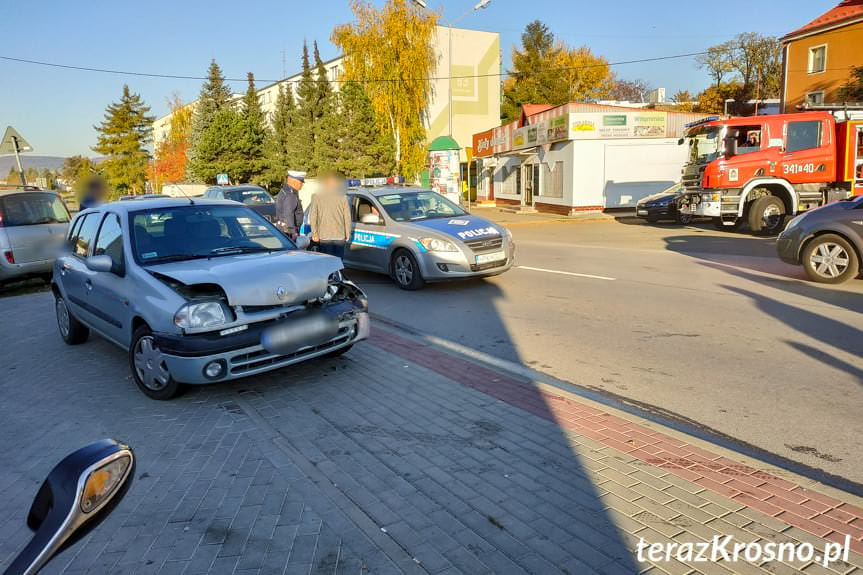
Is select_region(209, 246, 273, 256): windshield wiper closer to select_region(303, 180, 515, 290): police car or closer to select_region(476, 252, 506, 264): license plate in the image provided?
select_region(303, 180, 515, 290): police car

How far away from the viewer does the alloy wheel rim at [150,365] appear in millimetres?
5027

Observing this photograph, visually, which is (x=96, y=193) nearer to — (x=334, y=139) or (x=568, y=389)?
(x=568, y=389)

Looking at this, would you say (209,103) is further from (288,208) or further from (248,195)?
(288,208)

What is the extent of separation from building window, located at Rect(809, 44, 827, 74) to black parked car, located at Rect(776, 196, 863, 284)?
94.8 feet

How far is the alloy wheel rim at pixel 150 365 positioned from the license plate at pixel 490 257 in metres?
5.39

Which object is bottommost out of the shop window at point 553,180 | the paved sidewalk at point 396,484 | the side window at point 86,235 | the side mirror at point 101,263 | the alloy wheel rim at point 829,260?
the paved sidewalk at point 396,484

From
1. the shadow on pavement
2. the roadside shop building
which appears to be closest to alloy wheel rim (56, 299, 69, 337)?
the shadow on pavement

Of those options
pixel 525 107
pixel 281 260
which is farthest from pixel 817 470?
pixel 525 107

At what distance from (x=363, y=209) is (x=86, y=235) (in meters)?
5.06

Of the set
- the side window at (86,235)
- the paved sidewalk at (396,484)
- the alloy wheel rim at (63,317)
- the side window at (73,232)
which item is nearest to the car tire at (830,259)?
the paved sidewalk at (396,484)

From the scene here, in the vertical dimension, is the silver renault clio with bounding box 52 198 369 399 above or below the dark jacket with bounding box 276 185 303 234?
below

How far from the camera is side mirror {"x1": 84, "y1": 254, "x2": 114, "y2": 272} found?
560 centimetres

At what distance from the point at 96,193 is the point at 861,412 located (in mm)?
20644

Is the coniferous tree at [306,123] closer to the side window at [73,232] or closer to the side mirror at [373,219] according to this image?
the side mirror at [373,219]
